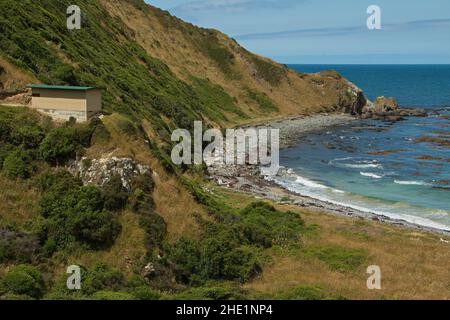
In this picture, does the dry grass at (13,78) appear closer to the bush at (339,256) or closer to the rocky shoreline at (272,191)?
A: the bush at (339,256)

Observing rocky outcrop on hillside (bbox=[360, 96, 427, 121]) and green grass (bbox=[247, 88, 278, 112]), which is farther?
rocky outcrop on hillside (bbox=[360, 96, 427, 121])

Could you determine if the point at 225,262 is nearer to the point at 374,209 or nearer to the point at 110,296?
the point at 110,296

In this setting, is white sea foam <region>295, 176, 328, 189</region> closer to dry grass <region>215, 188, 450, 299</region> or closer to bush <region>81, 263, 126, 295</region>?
dry grass <region>215, 188, 450, 299</region>

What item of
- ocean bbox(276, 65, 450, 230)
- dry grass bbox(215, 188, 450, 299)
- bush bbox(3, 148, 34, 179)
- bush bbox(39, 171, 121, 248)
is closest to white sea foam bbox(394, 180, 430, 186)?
ocean bbox(276, 65, 450, 230)

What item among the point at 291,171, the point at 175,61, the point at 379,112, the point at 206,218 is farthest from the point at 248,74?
the point at 206,218

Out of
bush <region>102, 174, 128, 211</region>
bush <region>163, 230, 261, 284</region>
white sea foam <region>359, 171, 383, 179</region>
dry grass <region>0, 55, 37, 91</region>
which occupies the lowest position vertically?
bush <region>163, 230, 261, 284</region>

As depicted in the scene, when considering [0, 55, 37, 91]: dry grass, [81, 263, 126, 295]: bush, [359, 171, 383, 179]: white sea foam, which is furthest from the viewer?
[359, 171, 383, 179]: white sea foam

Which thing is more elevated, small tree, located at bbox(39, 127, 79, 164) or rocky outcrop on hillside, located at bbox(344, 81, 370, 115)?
rocky outcrop on hillside, located at bbox(344, 81, 370, 115)
